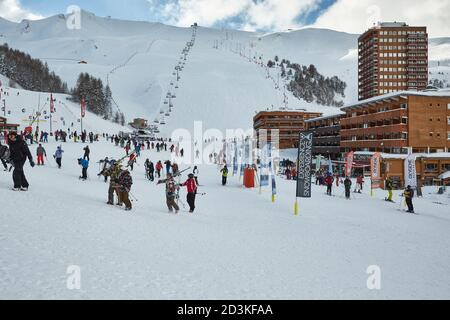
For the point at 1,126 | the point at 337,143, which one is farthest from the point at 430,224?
the point at 337,143

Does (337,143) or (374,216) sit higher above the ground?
(337,143)

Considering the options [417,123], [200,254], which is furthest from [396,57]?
[200,254]

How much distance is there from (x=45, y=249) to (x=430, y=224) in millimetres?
13156

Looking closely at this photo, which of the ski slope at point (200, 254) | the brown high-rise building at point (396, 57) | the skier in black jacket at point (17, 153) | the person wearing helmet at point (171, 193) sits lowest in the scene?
the ski slope at point (200, 254)

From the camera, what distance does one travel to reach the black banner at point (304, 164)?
1451 centimetres

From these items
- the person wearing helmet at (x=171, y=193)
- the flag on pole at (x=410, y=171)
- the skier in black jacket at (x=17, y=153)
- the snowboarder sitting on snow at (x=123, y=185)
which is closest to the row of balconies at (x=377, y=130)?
the flag on pole at (x=410, y=171)

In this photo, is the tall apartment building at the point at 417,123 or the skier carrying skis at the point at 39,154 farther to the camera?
the tall apartment building at the point at 417,123

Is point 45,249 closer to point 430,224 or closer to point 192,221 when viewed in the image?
point 192,221

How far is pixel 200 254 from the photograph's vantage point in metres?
6.64

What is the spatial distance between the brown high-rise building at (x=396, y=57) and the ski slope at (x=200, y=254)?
327 ft

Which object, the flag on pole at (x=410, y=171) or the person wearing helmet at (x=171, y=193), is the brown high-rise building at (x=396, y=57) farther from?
the person wearing helmet at (x=171, y=193)

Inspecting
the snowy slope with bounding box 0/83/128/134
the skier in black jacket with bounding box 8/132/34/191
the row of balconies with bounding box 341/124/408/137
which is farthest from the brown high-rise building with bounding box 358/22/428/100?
the skier in black jacket with bounding box 8/132/34/191

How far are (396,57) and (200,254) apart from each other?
10962cm
